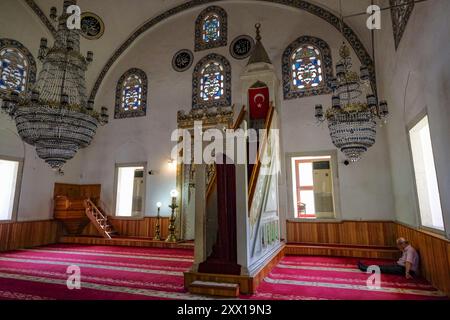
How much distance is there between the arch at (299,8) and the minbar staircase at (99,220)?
10.5 ft

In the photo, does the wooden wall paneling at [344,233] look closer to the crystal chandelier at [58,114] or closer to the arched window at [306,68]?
the arched window at [306,68]

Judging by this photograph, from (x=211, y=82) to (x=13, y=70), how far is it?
180 inches

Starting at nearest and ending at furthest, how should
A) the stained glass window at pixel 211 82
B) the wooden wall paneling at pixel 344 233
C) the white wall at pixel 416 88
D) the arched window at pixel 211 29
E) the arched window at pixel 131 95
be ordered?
the white wall at pixel 416 88 → the wooden wall paneling at pixel 344 233 → the stained glass window at pixel 211 82 → the arched window at pixel 211 29 → the arched window at pixel 131 95

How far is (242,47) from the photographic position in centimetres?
697

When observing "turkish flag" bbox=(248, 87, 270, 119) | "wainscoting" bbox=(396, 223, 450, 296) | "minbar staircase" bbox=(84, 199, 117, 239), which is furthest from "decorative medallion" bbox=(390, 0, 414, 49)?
"minbar staircase" bbox=(84, 199, 117, 239)

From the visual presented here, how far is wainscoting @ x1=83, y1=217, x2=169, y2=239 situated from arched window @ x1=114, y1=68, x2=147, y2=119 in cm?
289

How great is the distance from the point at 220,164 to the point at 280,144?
3080 mm

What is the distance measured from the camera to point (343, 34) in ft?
19.9

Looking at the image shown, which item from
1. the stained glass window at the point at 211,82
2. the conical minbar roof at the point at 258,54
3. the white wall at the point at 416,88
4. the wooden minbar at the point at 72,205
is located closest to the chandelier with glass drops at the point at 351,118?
the white wall at the point at 416,88

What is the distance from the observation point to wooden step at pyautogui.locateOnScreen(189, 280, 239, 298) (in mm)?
2779

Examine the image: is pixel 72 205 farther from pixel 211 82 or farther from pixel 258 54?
pixel 258 54

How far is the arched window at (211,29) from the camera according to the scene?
7.25m

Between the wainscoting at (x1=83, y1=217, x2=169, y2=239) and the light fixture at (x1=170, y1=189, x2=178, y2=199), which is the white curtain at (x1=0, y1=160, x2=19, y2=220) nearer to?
the wainscoting at (x1=83, y1=217, x2=169, y2=239)
